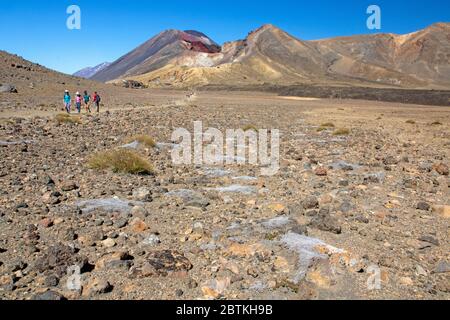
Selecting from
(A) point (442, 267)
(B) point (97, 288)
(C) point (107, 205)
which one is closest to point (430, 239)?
(A) point (442, 267)

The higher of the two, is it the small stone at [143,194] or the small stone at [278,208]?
the small stone at [143,194]

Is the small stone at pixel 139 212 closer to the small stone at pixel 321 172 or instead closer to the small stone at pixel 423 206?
the small stone at pixel 423 206

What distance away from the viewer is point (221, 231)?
6.66 meters

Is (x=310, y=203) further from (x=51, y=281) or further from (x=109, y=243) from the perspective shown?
(x=51, y=281)

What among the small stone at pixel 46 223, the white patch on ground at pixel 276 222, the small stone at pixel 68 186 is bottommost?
the white patch on ground at pixel 276 222

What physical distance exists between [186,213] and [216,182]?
8.08ft

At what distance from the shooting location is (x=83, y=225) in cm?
669

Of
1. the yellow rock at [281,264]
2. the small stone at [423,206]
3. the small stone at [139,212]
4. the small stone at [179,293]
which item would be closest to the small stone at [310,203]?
the small stone at [423,206]

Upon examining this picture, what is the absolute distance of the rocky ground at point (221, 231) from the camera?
5051 mm

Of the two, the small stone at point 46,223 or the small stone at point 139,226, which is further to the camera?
the small stone at point 139,226

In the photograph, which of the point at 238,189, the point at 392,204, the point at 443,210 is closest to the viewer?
the point at 443,210

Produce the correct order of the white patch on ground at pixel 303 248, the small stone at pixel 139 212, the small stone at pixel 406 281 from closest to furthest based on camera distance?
the small stone at pixel 406 281, the white patch on ground at pixel 303 248, the small stone at pixel 139 212
